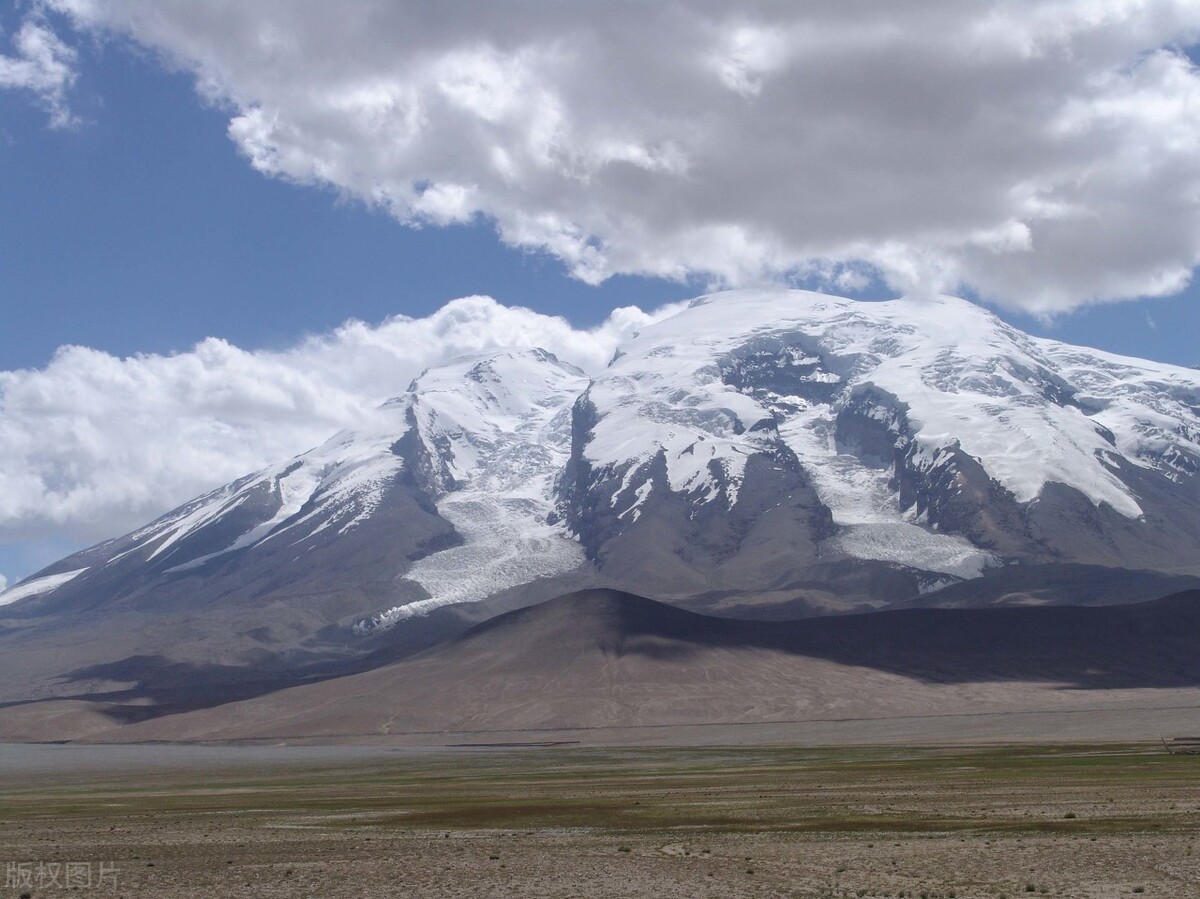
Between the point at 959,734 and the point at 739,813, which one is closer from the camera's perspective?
the point at 739,813

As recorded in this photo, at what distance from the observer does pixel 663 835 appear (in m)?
58.3

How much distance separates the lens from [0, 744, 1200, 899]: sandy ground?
44.4 metres

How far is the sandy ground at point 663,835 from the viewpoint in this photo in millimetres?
44406

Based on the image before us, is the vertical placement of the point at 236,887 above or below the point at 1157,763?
above

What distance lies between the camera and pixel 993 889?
41000 mm

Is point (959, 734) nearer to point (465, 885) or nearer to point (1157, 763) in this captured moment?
point (1157, 763)

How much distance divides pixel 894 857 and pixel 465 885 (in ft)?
50.3

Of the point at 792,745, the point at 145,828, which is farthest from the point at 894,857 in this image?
the point at 792,745

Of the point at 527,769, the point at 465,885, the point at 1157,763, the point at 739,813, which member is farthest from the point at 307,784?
the point at 465,885

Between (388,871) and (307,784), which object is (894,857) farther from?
Answer: (307,784)

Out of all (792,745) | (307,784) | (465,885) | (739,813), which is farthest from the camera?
(792,745)

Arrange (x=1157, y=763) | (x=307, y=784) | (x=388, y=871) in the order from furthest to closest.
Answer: (x=307, y=784)
(x=1157, y=763)
(x=388, y=871)

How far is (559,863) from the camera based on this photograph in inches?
1992

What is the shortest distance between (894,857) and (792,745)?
135 metres
